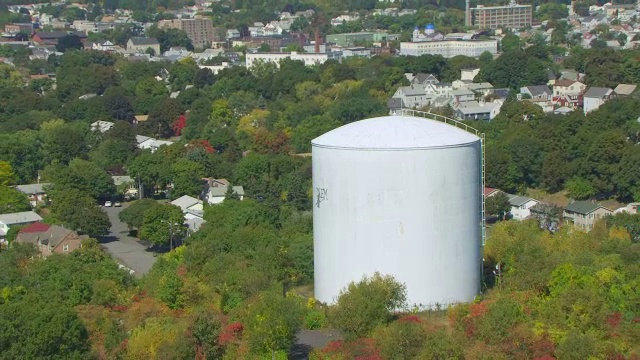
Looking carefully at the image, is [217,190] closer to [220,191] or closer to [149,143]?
[220,191]

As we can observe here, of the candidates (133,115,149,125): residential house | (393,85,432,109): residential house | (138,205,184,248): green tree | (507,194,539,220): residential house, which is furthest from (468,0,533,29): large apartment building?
(138,205,184,248): green tree

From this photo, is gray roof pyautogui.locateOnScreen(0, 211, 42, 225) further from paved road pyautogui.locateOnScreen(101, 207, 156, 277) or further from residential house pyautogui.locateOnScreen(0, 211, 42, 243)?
paved road pyautogui.locateOnScreen(101, 207, 156, 277)

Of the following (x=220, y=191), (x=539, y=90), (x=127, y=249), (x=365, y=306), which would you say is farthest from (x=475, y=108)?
(x=365, y=306)

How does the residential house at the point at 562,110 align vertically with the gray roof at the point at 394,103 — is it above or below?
Result: below

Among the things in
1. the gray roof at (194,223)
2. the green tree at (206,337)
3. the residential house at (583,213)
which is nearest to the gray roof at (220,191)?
the gray roof at (194,223)

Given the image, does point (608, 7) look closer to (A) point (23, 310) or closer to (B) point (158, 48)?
(B) point (158, 48)

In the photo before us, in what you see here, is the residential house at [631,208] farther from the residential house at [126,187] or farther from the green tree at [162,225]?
the residential house at [126,187]

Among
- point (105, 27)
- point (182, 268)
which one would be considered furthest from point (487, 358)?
point (105, 27)
